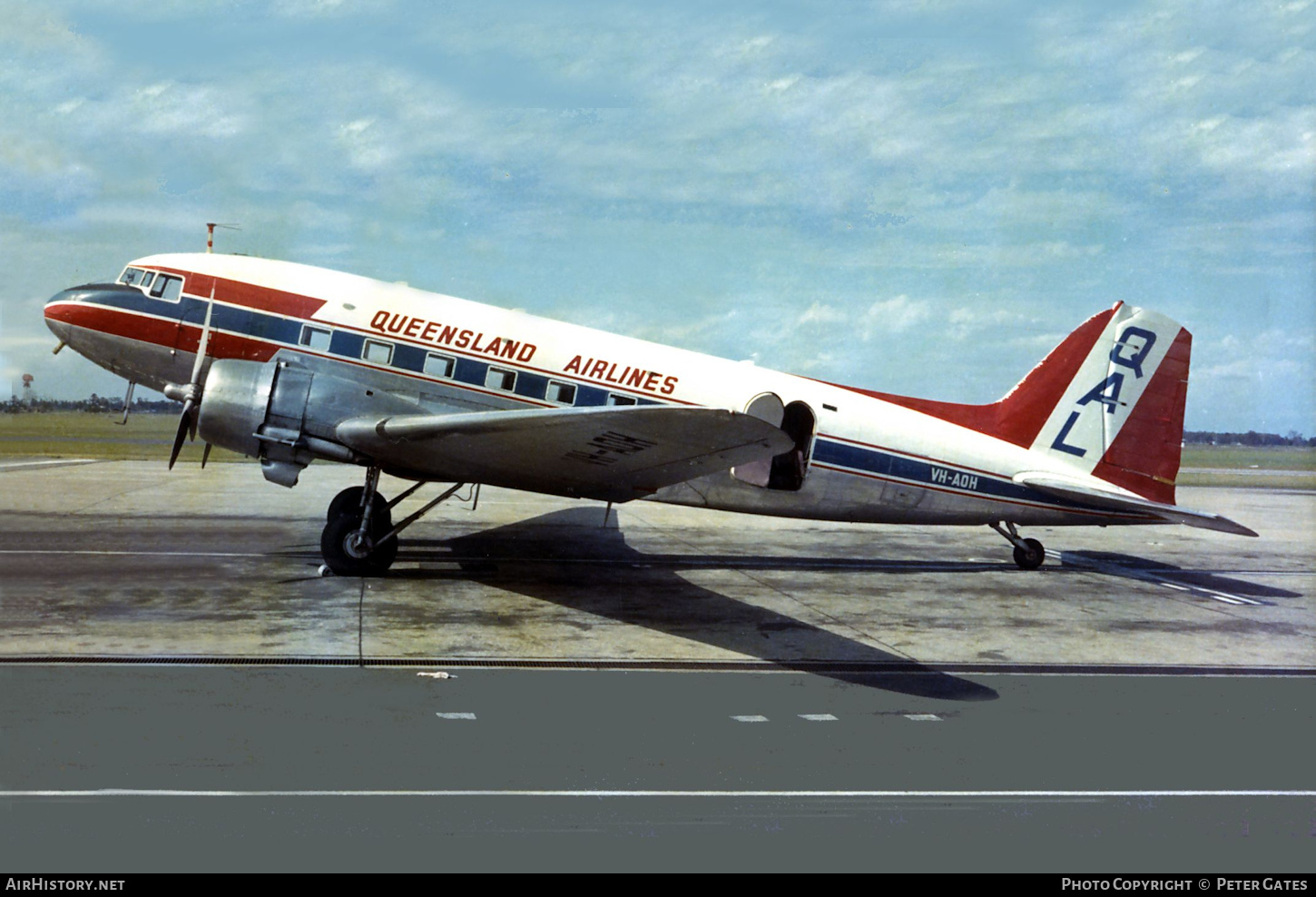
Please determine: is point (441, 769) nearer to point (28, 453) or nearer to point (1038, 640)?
point (1038, 640)

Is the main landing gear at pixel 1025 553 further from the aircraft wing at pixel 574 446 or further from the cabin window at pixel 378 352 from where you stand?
the cabin window at pixel 378 352

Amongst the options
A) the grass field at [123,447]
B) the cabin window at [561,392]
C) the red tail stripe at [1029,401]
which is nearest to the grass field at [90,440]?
the grass field at [123,447]

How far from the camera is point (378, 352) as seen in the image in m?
15.4

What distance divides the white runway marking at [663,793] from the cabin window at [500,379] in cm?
944

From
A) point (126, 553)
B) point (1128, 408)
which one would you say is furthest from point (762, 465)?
point (126, 553)

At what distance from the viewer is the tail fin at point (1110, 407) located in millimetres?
17969

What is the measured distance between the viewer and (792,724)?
885 cm

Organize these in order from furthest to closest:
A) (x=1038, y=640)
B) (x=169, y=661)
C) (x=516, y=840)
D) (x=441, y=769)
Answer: (x=1038, y=640) → (x=169, y=661) → (x=441, y=769) → (x=516, y=840)

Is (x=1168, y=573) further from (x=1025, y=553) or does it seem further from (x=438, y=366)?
(x=438, y=366)

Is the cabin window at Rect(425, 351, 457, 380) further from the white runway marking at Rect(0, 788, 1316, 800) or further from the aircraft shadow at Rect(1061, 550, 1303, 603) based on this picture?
the aircraft shadow at Rect(1061, 550, 1303, 603)

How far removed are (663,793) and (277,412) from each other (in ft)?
31.3

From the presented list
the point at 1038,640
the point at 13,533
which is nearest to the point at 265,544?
the point at 13,533

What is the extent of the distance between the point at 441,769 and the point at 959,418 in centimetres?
1333
